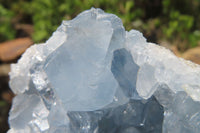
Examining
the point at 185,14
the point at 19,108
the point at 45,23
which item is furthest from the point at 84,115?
the point at 185,14

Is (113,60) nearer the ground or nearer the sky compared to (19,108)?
nearer the sky

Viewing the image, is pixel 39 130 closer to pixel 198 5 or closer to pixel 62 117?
pixel 62 117

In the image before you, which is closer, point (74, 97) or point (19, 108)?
A: point (74, 97)

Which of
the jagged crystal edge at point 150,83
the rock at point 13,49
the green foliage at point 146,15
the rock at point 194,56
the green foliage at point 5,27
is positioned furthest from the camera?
the green foliage at point 5,27

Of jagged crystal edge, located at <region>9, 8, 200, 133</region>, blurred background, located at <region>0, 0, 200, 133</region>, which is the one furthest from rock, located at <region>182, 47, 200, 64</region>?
jagged crystal edge, located at <region>9, 8, 200, 133</region>

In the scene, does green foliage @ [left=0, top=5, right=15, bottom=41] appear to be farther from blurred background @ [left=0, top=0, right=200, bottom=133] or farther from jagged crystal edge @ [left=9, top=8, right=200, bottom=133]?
jagged crystal edge @ [left=9, top=8, right=200, bottom=133]

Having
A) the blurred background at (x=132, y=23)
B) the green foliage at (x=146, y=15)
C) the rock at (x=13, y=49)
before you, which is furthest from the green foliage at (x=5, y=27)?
the green foliage at (x=146, y=15)

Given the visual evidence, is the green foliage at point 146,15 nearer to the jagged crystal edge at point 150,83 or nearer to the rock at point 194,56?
the rock at point 194,56

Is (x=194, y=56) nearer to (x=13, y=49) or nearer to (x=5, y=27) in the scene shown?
(x=13, y=49)
